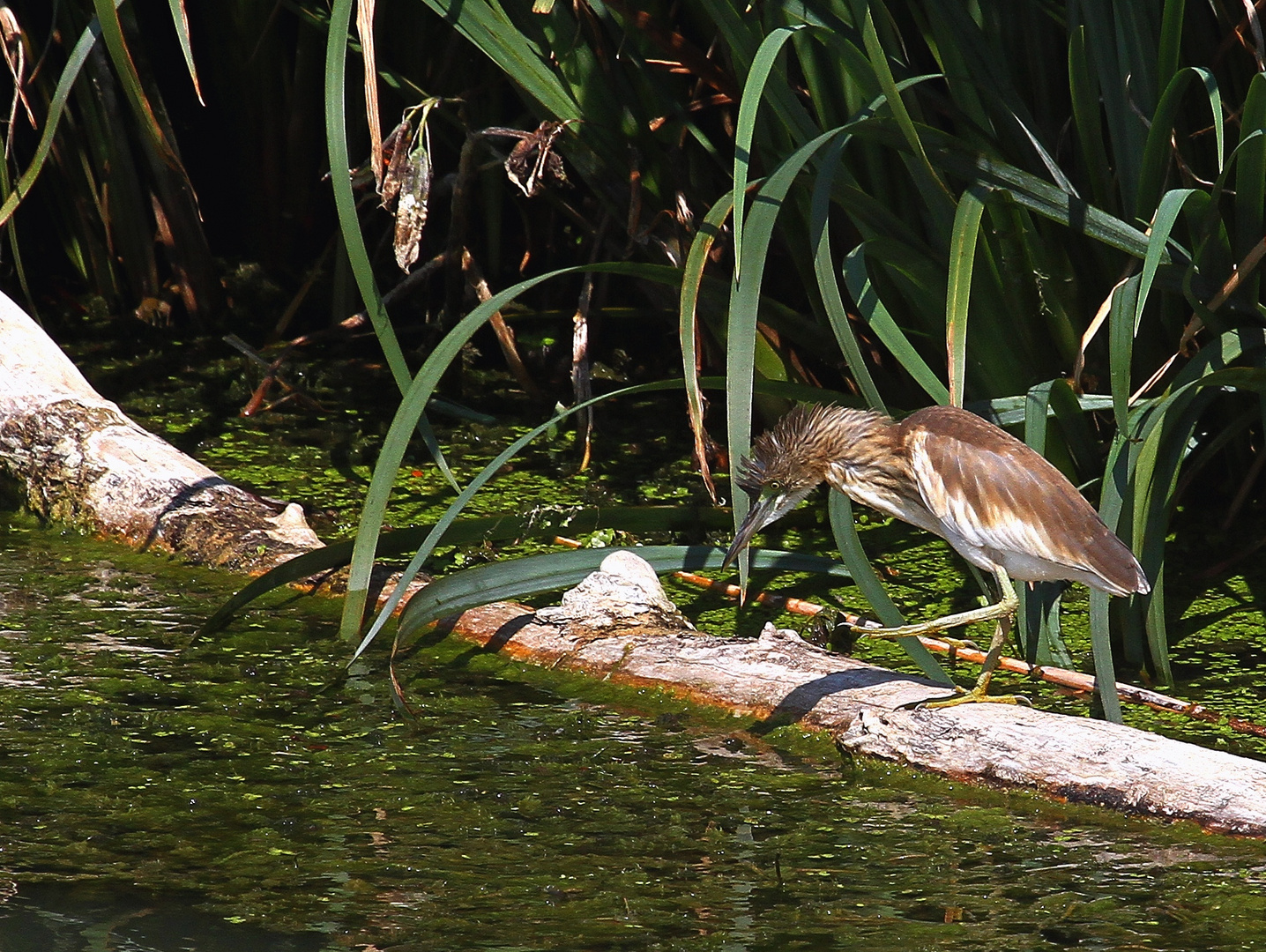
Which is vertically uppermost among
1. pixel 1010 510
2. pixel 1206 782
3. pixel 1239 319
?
pixel 1239 319

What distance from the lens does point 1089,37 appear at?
3.20 m

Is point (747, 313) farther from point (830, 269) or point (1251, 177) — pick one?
point (1251, 177)

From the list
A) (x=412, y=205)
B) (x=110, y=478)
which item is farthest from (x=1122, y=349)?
(x=110, y=478)

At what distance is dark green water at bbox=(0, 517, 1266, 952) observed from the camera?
2.26 m

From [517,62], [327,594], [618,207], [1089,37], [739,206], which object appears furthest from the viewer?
[618,207]

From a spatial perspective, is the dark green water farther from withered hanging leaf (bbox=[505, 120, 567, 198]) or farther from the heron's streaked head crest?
withered hanging leaf (bbox=[505, 120, 567, 198])

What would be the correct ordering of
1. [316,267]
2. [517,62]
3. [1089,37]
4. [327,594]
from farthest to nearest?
[316,267]
[327,594]
[517,62]
[1089,37]

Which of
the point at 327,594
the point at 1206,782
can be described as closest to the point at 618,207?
the point at 327,594

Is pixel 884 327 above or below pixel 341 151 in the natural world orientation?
below

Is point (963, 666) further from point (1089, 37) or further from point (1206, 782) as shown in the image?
point (1089, 37)

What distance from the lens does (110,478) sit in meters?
4.05

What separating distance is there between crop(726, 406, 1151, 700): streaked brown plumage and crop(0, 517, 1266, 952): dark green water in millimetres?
406

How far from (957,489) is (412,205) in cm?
150

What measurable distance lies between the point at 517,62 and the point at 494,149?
0.79m
